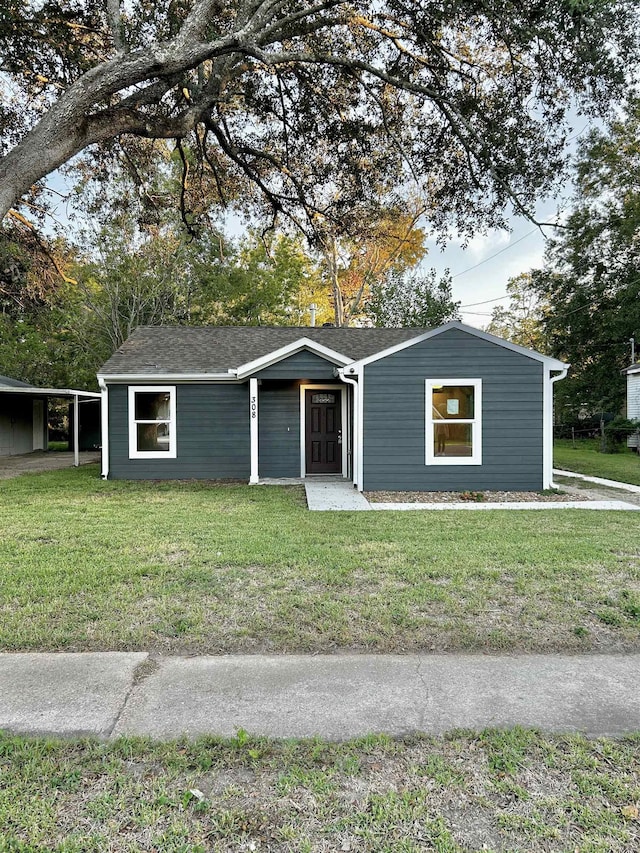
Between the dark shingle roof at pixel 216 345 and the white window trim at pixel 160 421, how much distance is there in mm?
426

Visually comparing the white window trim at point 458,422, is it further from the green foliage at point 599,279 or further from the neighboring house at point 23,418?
the green foliage at point 599,279

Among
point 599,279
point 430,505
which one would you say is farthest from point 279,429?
point 599,279

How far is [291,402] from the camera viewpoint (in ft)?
38.6

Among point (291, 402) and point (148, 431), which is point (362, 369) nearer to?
point (291, 402)

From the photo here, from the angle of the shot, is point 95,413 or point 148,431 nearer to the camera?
point 148,431

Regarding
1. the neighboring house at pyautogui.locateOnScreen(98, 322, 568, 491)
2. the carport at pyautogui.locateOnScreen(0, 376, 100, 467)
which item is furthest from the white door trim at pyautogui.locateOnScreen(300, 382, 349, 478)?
the carport at pyautogui.locateOnScreen(0, 376, 100, 467)

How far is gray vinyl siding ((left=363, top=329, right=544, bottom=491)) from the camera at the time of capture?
31.5 feet

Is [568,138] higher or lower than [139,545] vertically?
higher

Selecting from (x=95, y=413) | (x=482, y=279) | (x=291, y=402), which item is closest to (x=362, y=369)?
(x=291, y=402)

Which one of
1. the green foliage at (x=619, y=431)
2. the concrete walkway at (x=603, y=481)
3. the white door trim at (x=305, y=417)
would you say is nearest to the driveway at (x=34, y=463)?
the white door trim at (x=305, y=417)

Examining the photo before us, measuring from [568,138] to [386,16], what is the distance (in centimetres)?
326

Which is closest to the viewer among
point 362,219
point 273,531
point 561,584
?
point 561,584

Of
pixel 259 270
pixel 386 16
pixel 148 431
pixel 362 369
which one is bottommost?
pixel 148 431

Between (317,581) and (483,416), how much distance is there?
6.37 meters
